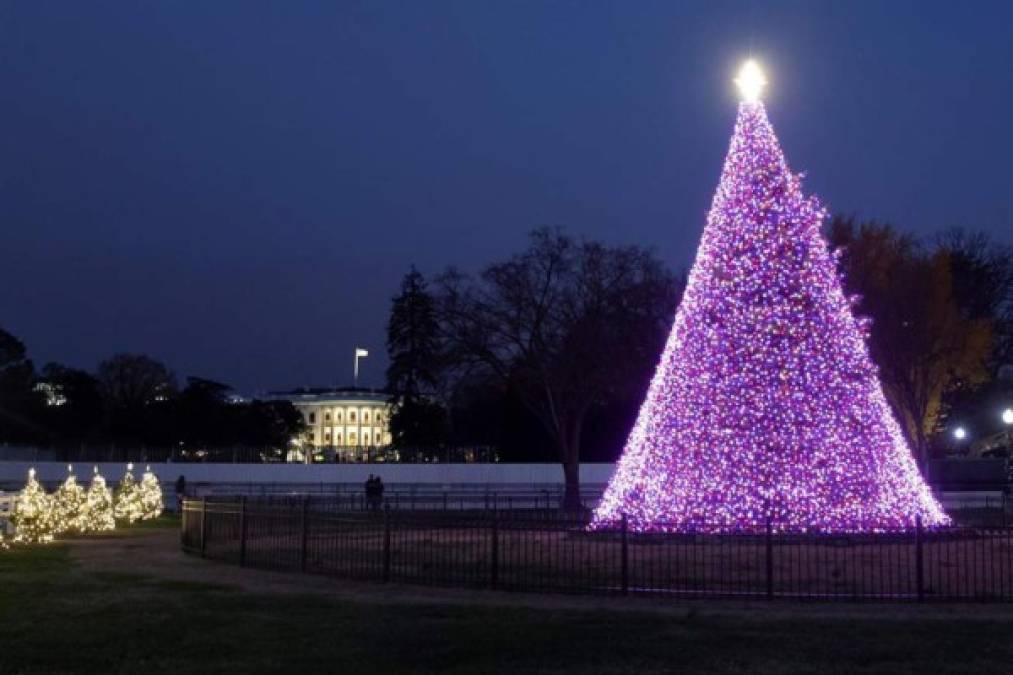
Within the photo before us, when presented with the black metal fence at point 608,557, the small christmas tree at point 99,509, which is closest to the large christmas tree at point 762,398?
the black metal fence at point 608,557

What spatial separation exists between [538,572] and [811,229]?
8830 millimetres

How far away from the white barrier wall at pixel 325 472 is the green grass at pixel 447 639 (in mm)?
38249

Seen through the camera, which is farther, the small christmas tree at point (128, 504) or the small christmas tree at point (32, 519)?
the small christmas tree at point (128, 504)

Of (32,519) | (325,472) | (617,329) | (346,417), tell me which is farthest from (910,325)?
(346,417)

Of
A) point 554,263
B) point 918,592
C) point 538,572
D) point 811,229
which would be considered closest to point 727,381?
point 811,229

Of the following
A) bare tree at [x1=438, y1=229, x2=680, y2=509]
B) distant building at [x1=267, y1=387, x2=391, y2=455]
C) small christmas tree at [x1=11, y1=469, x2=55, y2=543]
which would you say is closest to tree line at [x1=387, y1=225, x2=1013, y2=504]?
bare tree at [x1=438, y1=229, x2=680, y2=509]

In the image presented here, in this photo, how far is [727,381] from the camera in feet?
70.6

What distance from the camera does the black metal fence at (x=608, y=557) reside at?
618 inches

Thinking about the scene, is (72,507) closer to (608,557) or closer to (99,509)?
(99,509)

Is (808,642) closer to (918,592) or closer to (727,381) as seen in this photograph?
(918,592)

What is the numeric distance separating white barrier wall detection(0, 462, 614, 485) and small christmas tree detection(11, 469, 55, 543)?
26.3m

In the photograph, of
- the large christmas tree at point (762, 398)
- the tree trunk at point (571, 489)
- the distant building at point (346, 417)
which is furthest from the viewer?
the distant building at point (346, 417)

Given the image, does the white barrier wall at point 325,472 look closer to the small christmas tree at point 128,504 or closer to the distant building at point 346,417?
the small christmas tree at point 128,504

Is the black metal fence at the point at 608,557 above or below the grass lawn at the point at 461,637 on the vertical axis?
above
